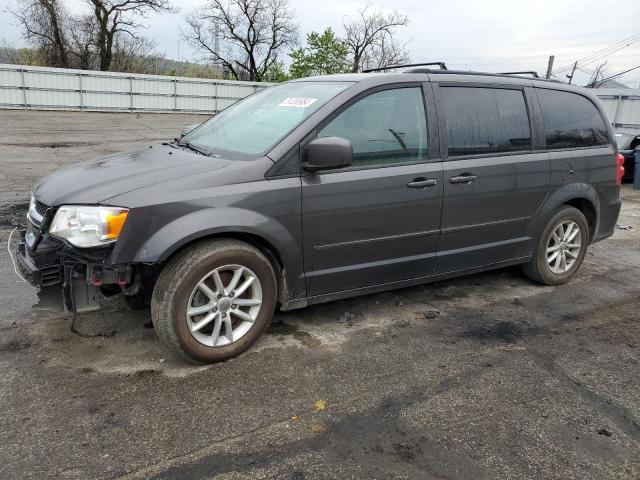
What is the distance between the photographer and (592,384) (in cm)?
337

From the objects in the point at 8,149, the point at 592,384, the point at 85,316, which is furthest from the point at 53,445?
the point at 8,149

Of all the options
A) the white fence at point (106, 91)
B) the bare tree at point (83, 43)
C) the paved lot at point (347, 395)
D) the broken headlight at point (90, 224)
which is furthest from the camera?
the bare tree at point (83, 43)

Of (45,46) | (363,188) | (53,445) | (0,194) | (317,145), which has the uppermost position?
(45,46)

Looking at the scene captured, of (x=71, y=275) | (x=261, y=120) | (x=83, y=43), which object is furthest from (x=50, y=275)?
(x=83, y=43)

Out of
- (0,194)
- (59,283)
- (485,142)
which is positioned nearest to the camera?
(59,283)

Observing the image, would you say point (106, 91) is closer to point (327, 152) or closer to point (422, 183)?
point (422, 183)

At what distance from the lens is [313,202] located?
3547mm

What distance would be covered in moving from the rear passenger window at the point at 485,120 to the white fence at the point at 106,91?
69.9ft

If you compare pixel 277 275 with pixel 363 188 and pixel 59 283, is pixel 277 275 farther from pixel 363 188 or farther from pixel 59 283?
pixel 59 283

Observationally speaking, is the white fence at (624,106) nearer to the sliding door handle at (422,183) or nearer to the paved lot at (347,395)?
the paved lot at (347,395)

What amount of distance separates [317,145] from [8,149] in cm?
1297

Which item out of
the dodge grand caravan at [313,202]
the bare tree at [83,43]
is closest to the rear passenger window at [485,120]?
the dodge grand caravan at [313,202]

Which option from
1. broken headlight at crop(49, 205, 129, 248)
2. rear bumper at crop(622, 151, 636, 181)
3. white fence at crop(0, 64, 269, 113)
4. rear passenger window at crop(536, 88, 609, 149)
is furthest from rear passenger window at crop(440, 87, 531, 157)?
white fence at crop(0, 64, 269, 113)

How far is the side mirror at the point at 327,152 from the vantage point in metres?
3.39
